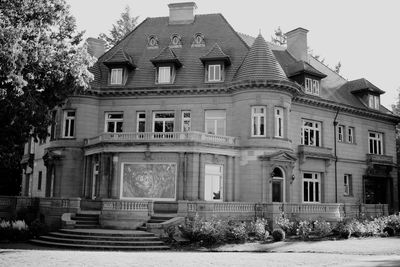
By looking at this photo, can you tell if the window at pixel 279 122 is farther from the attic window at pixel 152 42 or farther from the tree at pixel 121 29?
the tree at pixel 121 29

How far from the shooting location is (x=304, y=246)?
2105 centimetres

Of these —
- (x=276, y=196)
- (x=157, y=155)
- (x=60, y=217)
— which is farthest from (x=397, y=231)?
(x=60, y=217)

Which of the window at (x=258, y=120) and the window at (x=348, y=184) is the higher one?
the window at (x=258, y=120)


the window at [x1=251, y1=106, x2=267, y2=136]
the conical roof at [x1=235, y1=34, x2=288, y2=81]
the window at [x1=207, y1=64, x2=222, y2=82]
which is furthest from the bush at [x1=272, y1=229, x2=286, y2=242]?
the window at [x1=207, y1=64, x2=222, y2=82]

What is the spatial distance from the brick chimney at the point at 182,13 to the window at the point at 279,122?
37.9ft

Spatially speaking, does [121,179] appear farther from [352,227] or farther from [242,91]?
[352,227]

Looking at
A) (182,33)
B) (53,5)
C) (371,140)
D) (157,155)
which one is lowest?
(157,155)

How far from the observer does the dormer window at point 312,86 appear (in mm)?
35500

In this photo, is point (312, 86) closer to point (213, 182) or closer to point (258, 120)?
point (258, 120)

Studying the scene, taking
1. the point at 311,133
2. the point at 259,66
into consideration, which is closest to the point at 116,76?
the point at 259,66

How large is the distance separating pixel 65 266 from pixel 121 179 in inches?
607

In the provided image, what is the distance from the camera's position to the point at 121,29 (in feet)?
184

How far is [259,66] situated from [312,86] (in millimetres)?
6841

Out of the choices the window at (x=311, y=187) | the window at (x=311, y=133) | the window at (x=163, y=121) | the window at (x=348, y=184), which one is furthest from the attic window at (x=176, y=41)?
the window at (x=348, y=184)
